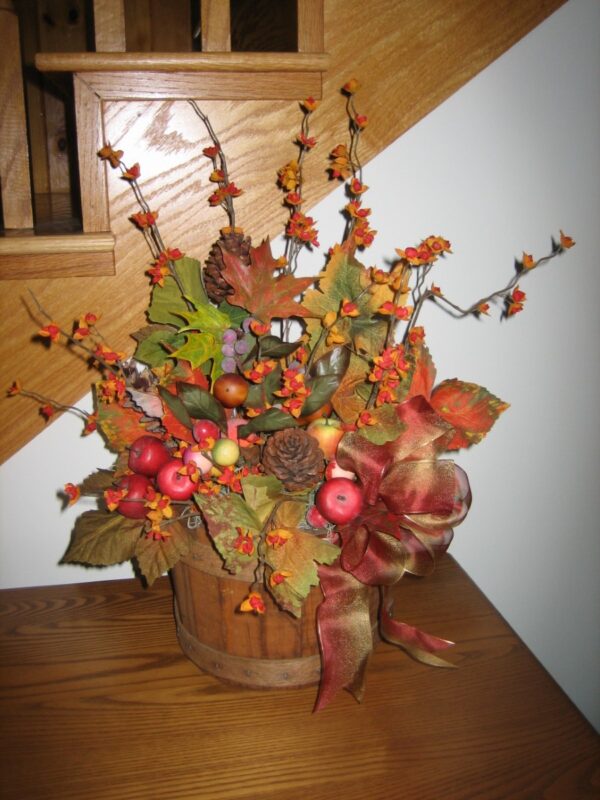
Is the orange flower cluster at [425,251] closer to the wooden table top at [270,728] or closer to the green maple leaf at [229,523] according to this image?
the green maple leaf at [229,523]

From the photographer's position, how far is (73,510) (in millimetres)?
939

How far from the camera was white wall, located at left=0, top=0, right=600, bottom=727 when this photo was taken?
908mm

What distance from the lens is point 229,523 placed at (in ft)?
1.94

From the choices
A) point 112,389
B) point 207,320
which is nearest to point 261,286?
point 207,320

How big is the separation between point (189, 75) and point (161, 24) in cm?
179

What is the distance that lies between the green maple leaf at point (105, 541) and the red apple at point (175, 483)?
70 mm

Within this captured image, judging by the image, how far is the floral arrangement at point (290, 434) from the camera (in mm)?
593

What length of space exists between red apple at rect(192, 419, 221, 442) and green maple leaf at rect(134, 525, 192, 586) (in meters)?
0.10

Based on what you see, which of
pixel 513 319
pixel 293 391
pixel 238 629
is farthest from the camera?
pixel 513 319

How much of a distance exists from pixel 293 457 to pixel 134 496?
17 centimetres

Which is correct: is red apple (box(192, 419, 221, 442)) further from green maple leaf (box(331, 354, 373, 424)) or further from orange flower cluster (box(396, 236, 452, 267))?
orange flower cluster (box(396, 236, 452, 267))

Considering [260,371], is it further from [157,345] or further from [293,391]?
[157,345]

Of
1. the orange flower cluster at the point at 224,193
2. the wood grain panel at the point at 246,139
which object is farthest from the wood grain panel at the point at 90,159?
the orange flower cluster at the point at 224,193

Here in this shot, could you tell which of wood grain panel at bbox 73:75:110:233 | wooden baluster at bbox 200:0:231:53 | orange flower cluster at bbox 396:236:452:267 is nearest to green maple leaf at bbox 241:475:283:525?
orange flower cluster at bbox 396:236:452:267
